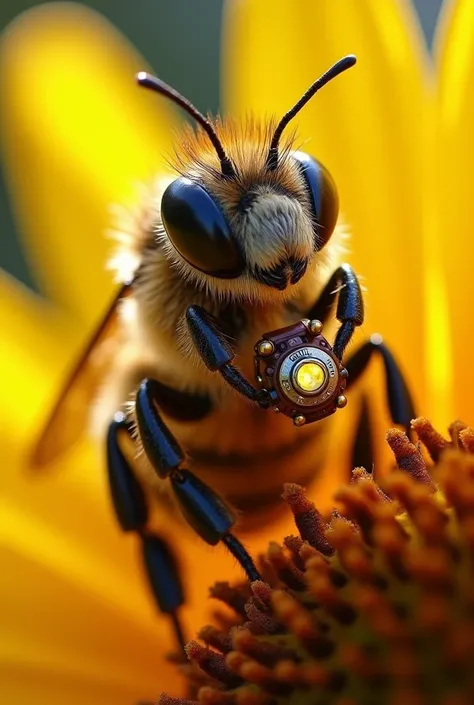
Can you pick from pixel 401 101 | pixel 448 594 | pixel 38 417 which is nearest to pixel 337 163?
pixel 401 101

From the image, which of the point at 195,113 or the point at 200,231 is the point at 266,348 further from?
the point at 195,113

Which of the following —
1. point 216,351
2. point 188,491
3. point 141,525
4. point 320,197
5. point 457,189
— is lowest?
point 141,525

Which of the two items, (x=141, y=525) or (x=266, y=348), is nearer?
(x=266, y=348)

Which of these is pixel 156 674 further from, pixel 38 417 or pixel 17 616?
pixel 38 417

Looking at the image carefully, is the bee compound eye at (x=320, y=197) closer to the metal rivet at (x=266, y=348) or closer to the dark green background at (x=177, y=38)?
the metal rivet at (x=266, y=348)

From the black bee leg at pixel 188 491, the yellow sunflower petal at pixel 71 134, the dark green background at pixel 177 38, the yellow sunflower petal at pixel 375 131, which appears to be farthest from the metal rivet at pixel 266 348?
the dark green background at pixel 177 38

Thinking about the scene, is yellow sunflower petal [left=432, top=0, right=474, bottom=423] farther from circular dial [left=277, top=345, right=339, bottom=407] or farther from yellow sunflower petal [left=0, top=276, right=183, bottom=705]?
circular dial [left=277, top=345, right=339, bottom=407]

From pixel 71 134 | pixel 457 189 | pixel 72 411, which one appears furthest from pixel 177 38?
pixel 72 411
